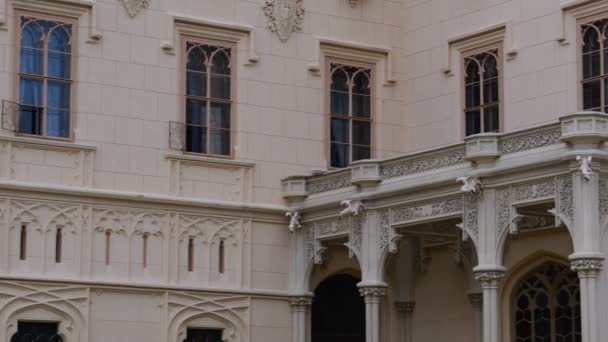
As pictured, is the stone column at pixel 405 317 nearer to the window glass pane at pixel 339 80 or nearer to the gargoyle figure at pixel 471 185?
the window glass pane at pixel 339 80

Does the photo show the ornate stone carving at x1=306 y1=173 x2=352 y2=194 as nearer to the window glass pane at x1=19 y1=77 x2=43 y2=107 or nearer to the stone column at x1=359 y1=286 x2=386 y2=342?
the stone column at x1=359 y1=286 x2=386 y2=342

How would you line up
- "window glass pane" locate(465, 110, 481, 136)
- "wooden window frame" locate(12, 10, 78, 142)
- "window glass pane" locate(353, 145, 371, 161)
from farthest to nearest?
"window glass pane" locate(353, 145, 371, 161), "window glass pane" locate(465, 110, 481, 136), "wooden window frame" locate(12, 10, 78, 142)

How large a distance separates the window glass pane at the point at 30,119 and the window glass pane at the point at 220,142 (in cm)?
332

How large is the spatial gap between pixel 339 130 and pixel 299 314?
3774 mm

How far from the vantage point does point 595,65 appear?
2338 centimetres

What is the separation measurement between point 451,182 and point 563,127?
2.57m

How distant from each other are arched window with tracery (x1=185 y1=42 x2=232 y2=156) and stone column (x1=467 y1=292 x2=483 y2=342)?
5.16 meters

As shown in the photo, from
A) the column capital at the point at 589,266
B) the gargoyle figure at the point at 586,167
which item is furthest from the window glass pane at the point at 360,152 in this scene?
the column capital at the point at 589,266

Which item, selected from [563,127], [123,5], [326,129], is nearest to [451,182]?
[563,127]

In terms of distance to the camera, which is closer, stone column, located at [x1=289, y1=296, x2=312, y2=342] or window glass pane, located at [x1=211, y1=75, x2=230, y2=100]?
stone column, located at [x1=289, y1=296, x2=312, y2=342]

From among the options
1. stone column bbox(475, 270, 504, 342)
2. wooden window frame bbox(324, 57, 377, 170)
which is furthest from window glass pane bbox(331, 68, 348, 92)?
stone column bbox(475, 270, 504, 342)

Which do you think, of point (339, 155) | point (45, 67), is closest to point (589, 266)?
point (339, 155)

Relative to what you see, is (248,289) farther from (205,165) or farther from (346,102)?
(346,102)

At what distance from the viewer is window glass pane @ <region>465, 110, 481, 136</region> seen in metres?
25.7
